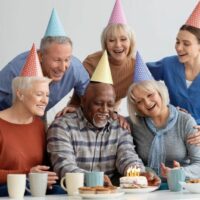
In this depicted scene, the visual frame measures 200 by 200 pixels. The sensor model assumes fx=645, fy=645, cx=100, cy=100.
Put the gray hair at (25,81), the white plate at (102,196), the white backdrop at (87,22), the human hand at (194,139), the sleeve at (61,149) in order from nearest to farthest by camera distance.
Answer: the white plate at (102,196), the sleeve at (61,149), the gray hair at (25,81), the human hand at (194,139), the white backdrop at (87,22)

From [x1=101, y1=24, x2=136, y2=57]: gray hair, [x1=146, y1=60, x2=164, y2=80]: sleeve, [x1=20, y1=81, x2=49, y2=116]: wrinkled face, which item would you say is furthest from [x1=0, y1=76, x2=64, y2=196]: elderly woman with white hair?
[x1=146, y1=60, x2=164, y2=80]: sleeve

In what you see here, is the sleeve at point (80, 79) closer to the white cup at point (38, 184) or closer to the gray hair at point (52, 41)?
the gray hair at point (52, 41)

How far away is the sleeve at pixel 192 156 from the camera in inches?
98.4

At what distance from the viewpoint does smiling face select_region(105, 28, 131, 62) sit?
3016 millimetres

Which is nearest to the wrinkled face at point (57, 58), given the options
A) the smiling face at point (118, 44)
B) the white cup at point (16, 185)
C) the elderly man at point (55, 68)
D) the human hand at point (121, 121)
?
the elderly man at point (55, 68)

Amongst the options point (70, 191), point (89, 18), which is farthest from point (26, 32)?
point (70, 191)

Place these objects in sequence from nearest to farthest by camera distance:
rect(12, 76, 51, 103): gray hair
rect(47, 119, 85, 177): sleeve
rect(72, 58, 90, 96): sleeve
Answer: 1. rect(47, 119, 85, 177): sleeve
2. rect(12, 76, 51, 103): gray hair
3. rect(72, 58, 90, 96): sleeve

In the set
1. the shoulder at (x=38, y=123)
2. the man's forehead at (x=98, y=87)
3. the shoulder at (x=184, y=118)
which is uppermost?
the man's forehead at (x=98, y=87)

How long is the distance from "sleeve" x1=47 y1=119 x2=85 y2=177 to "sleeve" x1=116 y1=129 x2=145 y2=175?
186 millimetres

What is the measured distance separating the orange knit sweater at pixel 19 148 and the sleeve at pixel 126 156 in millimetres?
299

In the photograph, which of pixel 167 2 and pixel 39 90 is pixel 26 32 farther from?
pixel 39 90

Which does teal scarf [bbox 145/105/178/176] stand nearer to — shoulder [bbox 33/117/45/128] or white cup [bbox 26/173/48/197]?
shoulder [bbox 33/117/45/128]

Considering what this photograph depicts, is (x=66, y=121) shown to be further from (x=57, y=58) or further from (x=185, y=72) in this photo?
(x=185, y=72)

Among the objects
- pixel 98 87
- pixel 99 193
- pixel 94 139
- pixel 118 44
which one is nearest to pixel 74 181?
pixel 99 193
